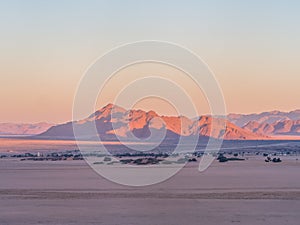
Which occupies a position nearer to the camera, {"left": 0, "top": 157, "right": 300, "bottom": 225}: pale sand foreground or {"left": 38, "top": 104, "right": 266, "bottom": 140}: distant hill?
{"left": 0, "top": 157, "right": 300, "bottom": 225}: pale sand foreground

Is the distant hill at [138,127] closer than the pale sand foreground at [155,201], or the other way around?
the pale sand foreground at [155,201]

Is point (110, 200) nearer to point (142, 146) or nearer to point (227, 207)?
point (227, 207)

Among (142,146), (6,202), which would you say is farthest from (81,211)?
(142,146)

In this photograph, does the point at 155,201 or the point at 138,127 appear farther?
the point at 138,127
